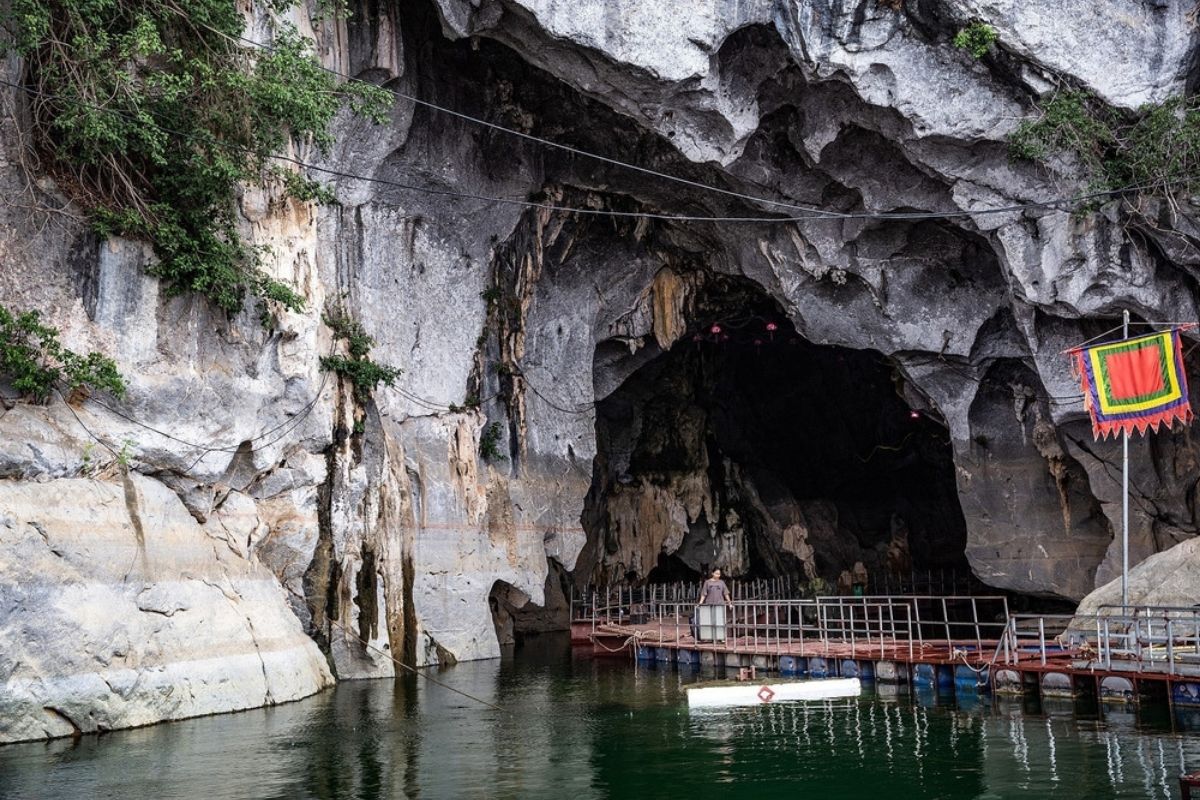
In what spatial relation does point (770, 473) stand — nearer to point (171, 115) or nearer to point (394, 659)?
point (394, 659)

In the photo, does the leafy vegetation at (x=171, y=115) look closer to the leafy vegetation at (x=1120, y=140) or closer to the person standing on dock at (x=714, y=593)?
the person standing on dock at (x=714, y=593)

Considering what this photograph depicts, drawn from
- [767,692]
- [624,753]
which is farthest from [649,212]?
[624,753]

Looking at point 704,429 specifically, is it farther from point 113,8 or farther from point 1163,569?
point 113,8

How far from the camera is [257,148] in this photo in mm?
17812

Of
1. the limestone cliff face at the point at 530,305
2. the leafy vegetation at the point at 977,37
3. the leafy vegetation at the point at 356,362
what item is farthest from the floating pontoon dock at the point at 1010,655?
the leafy vegetation at the point at 977,37

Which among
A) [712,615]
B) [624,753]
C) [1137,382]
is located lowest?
[624,753]

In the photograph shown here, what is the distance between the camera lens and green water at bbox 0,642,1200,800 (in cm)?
1105

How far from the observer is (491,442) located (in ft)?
90.4

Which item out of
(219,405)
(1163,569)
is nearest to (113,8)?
(219,405)

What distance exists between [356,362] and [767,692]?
9.87 metres

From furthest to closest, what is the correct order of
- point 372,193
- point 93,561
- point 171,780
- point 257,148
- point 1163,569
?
1. point 372,193
2. point 1163,569
3. point 257,148
4. point 93,561
5. point 171,780

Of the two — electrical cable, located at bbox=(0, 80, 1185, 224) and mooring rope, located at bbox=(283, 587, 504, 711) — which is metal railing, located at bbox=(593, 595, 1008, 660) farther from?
electrical cable, located at bbox=(0, 80, 1185, 224)

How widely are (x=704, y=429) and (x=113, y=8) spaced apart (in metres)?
25.4

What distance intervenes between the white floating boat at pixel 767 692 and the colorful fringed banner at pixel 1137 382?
22.0ft
